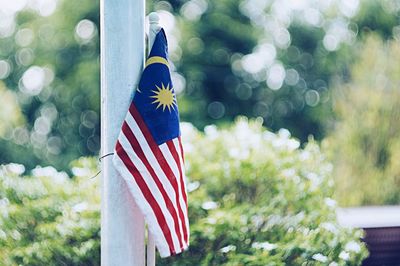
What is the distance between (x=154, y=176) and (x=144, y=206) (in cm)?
17

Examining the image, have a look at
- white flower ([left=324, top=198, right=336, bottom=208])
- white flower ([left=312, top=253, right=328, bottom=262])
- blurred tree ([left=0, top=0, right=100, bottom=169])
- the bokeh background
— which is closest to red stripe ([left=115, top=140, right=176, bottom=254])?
white flower ([left=312, top=253, right=328, bottom=262])

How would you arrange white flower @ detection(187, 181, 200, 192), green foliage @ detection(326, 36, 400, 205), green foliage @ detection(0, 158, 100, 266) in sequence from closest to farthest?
1. green foliage @ detection(0, 158, 100, 266)
2. white flower @ detection(187, 181, 200, 192)
3. green foliage @ detection(326, 36, 400, 205)

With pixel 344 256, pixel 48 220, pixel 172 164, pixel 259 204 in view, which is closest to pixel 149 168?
pixel 172 164

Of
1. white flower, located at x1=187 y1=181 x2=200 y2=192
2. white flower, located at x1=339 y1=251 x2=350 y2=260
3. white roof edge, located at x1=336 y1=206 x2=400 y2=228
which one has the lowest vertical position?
white roof edge, located at x1=336 y1=206 x2=400 y2=228

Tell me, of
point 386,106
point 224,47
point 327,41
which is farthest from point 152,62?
point 327,41

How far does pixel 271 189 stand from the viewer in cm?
572

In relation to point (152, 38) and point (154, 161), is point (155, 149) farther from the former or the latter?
point (152, 38)

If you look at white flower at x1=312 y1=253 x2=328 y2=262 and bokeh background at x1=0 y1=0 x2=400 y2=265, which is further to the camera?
bokeh background at x1=0 y1=0 x2=400 y2=265

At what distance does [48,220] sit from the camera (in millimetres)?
5203

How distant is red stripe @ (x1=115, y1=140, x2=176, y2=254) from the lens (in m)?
3.80

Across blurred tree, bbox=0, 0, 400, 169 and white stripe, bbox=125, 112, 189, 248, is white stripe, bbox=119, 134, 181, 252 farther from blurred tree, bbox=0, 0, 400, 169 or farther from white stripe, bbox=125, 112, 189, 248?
blurred tree, bbox=0, 0, 400, 169

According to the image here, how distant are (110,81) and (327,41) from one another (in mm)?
26170

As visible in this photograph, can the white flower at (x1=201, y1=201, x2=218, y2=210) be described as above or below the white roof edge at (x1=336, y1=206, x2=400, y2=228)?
above

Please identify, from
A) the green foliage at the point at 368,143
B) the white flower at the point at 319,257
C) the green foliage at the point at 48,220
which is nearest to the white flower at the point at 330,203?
the white flower at the point at 319,257
